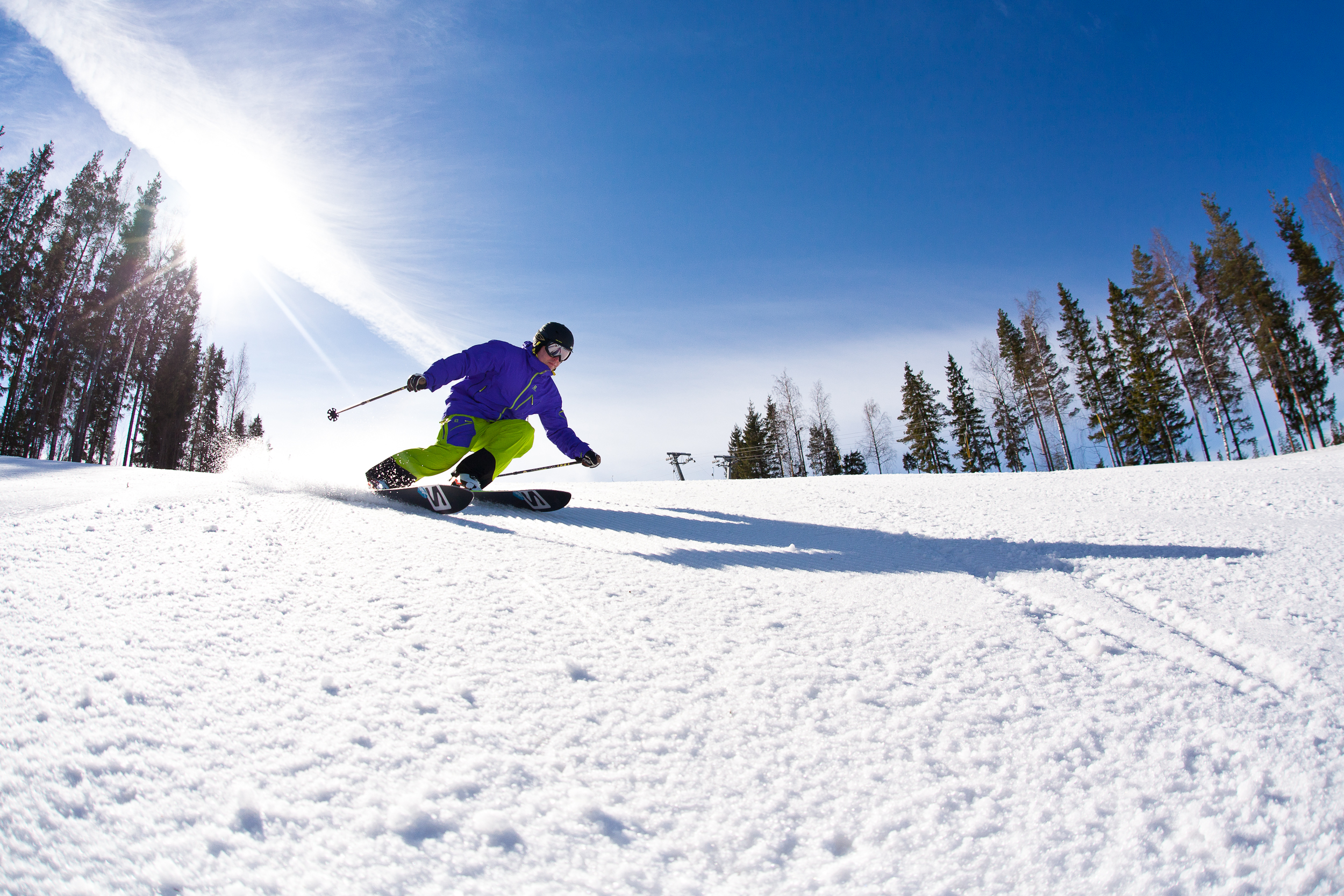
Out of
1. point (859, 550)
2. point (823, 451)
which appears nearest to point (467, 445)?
point (859, 550)

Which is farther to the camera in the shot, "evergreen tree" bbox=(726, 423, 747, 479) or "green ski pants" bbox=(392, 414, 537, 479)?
"evergreen tree" bbox=(726, 423, 747, 479)

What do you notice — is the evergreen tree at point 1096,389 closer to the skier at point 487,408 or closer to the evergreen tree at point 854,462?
the evergreen tree at point 854,462

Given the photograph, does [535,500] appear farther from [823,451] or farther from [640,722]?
[823,451]

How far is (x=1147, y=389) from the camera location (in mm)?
29953

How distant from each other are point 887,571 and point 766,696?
56.9 inches

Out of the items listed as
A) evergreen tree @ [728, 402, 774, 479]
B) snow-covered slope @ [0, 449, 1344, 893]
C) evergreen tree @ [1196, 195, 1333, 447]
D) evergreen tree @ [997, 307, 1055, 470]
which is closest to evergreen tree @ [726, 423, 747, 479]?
evergreen tree @ [728, 402, 774, 479]

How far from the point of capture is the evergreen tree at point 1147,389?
29.7 meters

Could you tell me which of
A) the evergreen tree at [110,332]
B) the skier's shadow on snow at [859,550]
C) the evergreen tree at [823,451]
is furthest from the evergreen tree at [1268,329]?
the evergreen tree at [110,332]

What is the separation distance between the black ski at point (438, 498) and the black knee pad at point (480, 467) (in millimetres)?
284

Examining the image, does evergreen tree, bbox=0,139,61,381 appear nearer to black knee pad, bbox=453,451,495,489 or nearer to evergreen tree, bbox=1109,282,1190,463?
black knee pad, bbox=453,451,495,489

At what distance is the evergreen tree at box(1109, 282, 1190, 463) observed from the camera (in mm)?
29656

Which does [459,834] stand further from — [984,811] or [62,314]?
[62,314]

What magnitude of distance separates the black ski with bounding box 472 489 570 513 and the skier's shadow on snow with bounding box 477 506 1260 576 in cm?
40

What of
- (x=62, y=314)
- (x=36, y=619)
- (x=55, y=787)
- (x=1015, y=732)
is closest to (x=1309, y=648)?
(x=1015, y=732)
